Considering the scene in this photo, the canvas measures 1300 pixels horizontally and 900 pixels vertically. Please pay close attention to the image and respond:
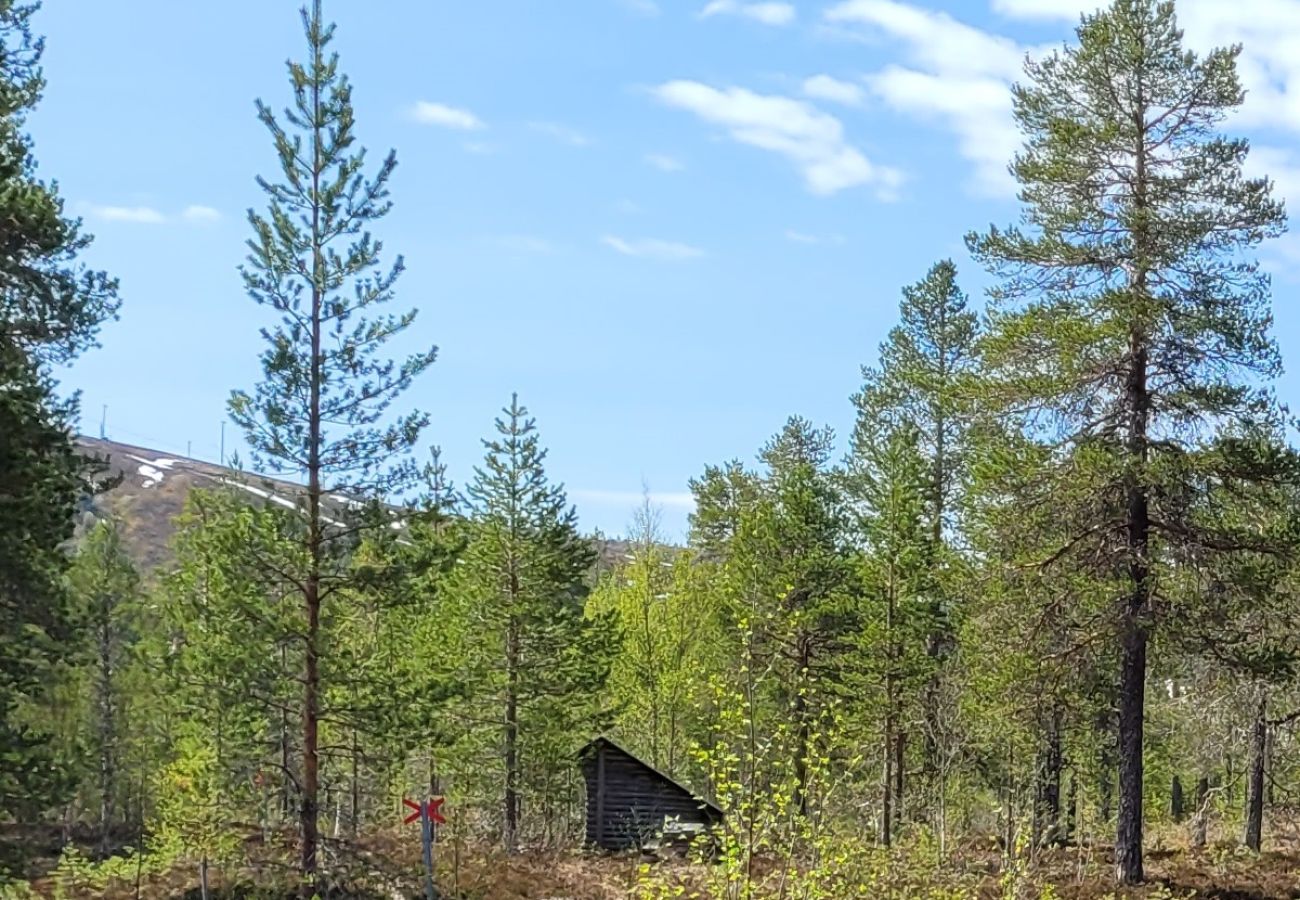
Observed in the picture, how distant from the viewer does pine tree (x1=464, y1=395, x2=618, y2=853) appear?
27.6m

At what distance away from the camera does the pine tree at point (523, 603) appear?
2764cm

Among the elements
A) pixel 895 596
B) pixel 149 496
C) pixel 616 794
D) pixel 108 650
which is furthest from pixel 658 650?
pixel 149 496

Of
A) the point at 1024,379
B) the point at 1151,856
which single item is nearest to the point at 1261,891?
the point at 1151,856

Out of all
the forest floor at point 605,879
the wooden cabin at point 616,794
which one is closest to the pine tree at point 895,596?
the forest floor at point 605,879

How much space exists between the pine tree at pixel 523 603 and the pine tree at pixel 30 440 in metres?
12.8

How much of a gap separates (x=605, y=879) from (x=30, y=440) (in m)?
14.0

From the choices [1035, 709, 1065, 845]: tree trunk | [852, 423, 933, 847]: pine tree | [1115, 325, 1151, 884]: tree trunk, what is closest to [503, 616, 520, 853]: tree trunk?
[852, 423, 933, 847]: pine tree

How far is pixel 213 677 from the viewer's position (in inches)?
816

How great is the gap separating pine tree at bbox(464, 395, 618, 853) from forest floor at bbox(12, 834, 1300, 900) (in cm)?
386

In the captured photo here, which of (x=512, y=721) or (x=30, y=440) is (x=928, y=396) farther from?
(x=30, y=440)

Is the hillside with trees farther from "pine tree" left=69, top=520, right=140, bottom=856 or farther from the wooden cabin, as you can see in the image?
"pine tree" left=69, top=520, right=140, bottom=856

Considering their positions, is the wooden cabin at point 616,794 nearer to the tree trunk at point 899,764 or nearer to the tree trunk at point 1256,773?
the tree trunk at point 899,764

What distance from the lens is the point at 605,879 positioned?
76.9ft

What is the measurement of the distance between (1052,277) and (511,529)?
43.5ft
